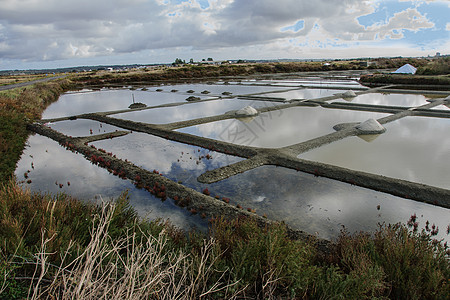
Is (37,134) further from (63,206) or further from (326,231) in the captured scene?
(326,231)

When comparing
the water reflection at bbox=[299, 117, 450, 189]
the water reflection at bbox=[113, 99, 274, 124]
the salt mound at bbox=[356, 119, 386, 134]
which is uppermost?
the water reflection at bbox=[113, 99, 274, 124]

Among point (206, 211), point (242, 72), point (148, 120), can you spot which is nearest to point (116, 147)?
point (148, 120)

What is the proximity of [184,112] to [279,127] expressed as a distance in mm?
8666

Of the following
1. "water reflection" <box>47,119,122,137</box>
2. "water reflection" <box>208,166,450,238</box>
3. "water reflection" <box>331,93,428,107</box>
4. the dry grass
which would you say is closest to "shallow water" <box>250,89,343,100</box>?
"water reflection" <box>331,93,428,107</box>

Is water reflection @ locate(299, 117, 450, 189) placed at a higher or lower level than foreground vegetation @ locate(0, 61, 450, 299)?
lower

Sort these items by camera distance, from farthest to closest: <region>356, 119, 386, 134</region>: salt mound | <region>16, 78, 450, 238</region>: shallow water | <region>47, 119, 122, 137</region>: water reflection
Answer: <region>47, 119, 122, 137</region>: water reflection
<region>356, 119, 386, 134</region>: salt mound
<region>16, 78, 450, 238</region>: shallow water

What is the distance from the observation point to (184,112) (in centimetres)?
2131

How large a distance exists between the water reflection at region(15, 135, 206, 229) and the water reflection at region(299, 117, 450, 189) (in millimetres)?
5868

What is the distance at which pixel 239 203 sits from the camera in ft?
24.3

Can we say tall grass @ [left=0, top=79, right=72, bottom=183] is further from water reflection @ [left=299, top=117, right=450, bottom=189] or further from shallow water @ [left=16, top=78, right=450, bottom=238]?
water reflection @ [left=299, top=117, right=450, bottom=189]

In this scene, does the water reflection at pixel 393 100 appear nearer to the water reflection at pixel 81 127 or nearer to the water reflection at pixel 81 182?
the water reflection at pixel 81 127

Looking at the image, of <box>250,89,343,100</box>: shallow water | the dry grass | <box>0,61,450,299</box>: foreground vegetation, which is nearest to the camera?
the dry grass

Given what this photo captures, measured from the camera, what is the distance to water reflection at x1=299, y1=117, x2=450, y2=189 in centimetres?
877

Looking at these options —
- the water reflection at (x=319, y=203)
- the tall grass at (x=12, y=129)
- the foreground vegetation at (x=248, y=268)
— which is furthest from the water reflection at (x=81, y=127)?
the foreground vegetation at (x=248, y=268)
